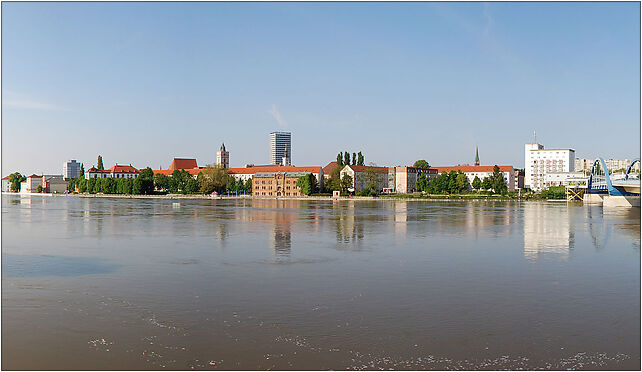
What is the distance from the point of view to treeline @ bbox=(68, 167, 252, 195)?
12800cm

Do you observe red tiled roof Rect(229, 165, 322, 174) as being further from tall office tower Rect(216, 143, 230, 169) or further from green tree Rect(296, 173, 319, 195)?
tall office tower Rect(216, 143, 230, 169)

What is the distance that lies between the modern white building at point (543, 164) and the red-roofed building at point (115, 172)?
409ft

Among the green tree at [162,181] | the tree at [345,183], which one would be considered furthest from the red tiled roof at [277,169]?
the green tree at [162,181]

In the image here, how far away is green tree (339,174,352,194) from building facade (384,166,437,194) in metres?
25.7

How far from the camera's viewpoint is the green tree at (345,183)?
117m

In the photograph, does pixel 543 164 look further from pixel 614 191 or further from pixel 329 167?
pixel 614 191

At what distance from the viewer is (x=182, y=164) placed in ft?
579

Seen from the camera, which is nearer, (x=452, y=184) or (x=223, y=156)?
(x=452, y=184)

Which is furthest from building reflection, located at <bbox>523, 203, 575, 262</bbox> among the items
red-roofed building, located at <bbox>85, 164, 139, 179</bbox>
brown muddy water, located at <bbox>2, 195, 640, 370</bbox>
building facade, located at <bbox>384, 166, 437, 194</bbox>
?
red-roofed building, located at <bbox>85, 164, 139, 179</bbox>

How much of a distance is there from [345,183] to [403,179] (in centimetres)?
3156

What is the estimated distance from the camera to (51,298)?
12906 millimetres

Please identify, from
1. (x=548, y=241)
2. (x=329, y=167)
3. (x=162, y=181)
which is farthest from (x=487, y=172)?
(x=548, y=241)

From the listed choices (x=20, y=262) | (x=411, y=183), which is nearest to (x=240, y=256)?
(x=20, y=262)

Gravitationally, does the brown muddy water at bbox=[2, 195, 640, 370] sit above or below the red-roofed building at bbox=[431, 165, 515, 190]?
below
